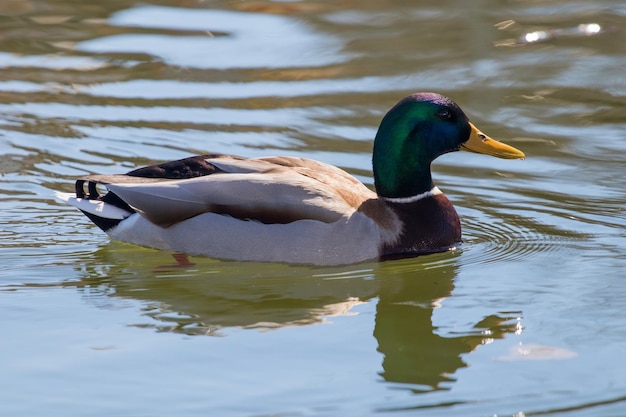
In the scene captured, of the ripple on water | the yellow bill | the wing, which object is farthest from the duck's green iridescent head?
the ripple on water

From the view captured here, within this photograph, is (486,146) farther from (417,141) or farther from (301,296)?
(301,296)

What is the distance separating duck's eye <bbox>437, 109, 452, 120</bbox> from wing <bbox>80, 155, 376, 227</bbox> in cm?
64

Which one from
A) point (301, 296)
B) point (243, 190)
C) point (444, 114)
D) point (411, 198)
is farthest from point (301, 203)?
point (444, 114)

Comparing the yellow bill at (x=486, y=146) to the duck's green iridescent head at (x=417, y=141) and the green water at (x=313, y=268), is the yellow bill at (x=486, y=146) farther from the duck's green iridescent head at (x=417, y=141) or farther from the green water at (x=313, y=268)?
the green water at (x=313, y=268)

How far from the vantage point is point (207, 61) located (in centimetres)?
1171

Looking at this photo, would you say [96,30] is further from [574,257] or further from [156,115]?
[574,257]

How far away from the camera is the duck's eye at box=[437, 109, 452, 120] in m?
7.33

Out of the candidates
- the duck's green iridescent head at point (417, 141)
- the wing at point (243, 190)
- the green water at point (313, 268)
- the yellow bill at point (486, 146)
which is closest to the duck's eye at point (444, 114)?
the duck's green iridescent head at point (417, 141)

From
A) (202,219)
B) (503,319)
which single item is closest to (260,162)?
(202,219)

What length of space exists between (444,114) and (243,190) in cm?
128

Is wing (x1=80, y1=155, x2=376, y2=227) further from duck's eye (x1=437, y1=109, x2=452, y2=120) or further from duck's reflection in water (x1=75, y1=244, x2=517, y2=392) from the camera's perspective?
duck's eye (x1=437, y1=109, x2=452, y2=120)

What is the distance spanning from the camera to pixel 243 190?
7.07 metres

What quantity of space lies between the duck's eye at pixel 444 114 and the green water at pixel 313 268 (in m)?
0.80

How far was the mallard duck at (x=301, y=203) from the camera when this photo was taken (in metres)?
7.02
